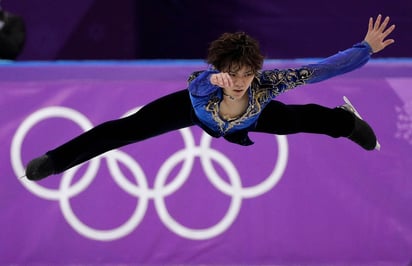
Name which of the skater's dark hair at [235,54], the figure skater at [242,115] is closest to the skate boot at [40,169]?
the figure skater at [242,115]

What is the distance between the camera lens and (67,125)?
5531mm

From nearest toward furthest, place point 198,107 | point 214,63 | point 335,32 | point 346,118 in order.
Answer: point 214,63, point 198,107, point 346,118, point 335,32

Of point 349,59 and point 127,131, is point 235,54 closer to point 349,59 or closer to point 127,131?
point 349,59

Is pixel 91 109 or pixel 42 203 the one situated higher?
pixel 91 109

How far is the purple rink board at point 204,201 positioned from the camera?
5.47m

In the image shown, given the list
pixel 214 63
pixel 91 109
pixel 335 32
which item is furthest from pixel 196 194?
pixel 335 32

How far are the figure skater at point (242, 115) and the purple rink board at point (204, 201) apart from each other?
1.11 metres

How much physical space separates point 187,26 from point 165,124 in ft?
14.8

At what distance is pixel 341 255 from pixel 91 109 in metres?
2.08

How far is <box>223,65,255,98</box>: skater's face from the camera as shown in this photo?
371 cm

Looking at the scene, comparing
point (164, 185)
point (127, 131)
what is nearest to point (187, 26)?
point (164, 185)

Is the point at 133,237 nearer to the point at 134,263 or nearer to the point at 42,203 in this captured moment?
the point at 134,263

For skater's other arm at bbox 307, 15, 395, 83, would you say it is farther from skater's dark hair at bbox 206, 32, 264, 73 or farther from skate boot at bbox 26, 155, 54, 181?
skate boot at bbox 26, 155, 54, 181

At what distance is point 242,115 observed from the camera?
407cm
